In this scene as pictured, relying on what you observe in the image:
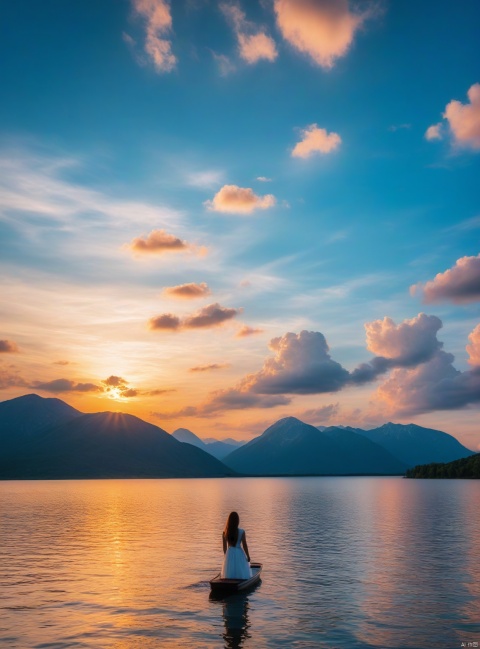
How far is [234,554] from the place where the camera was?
39.4 meters

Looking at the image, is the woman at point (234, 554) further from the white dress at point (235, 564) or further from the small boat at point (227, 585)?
the small boat at point (227, 585)

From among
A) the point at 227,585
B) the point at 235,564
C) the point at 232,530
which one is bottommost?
the point at 227,585

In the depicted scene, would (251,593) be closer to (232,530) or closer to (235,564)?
(235,564)

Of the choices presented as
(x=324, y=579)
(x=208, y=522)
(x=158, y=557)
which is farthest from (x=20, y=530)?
(x=324, y=579)

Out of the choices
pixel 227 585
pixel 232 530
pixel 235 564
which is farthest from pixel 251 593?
pixel 232 530

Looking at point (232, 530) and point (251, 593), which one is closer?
point (232, 530)

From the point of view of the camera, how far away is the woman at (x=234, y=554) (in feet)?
127

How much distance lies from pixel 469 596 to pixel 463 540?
35136 mm

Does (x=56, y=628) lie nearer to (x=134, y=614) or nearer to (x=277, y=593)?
(x=134, y=614)

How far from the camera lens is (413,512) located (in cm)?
12162

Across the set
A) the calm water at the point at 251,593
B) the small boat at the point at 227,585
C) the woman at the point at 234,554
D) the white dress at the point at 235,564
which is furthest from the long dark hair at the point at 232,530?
the calm water at the point at 251,593

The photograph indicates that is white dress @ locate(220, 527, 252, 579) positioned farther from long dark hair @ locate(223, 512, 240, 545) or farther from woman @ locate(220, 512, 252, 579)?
long dark hair @ locate(223, 512, 240, 545)

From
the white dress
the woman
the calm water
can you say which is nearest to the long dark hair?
the woman

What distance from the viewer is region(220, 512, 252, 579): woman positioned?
38562mm
